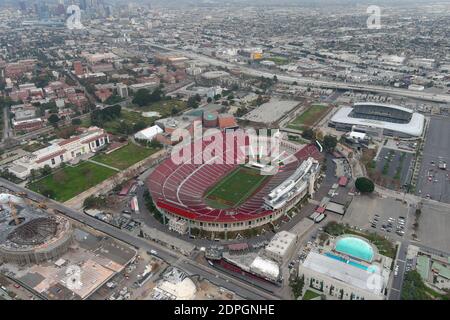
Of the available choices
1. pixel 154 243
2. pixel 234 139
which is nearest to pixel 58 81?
pixel 234 139

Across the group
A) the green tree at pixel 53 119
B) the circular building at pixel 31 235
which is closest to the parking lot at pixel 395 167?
the circular building at pixel 31 235

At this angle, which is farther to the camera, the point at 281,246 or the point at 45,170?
the point at 45,170

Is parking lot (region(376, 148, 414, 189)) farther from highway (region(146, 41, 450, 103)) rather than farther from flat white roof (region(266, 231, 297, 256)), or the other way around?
highway (region(146, 41, 450, 103))

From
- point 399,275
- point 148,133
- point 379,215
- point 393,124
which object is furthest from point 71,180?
point 393,124

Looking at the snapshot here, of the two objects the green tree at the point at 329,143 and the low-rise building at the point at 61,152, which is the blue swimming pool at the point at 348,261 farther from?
the low-rise building at the point at 61,152

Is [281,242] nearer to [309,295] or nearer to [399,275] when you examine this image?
[309,295]

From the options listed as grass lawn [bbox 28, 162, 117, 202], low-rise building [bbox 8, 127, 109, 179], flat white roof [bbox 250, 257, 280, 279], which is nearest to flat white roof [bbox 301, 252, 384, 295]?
flat white roof [bbox 250, 257, 280, 279]
